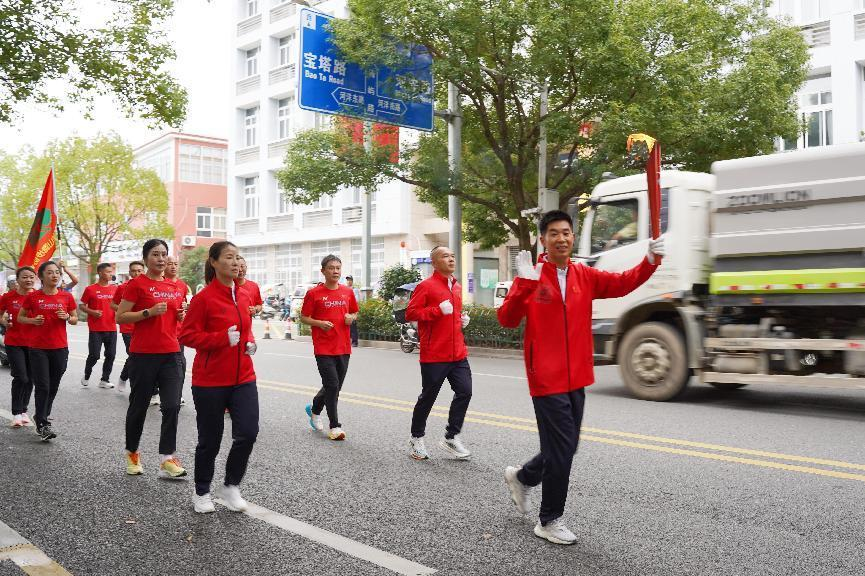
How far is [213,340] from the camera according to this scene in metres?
4.94

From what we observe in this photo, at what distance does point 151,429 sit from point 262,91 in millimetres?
33262

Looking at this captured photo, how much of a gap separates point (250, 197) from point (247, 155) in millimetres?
2152

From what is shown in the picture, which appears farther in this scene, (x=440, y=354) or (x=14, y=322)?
(x=14, y=322)

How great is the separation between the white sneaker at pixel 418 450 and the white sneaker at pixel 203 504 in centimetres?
201

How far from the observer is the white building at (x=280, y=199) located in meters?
35.0

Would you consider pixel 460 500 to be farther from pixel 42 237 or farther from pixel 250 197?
pixel 250 197

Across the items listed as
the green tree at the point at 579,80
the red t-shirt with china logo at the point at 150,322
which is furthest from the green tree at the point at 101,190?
the red t-shirt with china logo at the point at 150,322

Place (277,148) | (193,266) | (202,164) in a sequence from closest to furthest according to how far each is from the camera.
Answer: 1. (277,148)
2. (193,266)
3. (202,164)

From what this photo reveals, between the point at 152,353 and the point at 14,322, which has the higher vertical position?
the point at 14,322

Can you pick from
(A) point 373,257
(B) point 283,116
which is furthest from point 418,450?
(B) point 283,116

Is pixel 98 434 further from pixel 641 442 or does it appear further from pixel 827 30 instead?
pixel 827 30

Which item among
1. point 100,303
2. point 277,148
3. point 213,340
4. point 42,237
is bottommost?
point 213,340

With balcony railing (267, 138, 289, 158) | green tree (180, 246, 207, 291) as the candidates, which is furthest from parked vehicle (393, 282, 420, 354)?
green tree (180, 246, 207, 291)

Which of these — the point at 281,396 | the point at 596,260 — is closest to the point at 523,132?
the point at 596,260
